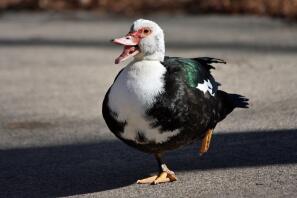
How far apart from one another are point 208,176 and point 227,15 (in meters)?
6.78

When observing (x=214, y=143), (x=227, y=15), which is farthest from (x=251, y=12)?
(x=214, y=143)

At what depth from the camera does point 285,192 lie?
496 centimetres

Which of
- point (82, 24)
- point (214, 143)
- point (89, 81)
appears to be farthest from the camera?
point (82, 24)

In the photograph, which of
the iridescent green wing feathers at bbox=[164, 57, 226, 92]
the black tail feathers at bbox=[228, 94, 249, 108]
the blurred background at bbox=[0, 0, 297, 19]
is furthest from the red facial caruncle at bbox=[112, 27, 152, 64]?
the blurred background at bbox=[0, 0, 297, 19]

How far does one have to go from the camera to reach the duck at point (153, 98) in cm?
496

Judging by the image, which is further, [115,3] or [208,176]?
[115,3]

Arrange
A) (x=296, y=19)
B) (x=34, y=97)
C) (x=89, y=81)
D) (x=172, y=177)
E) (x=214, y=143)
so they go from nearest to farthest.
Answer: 1. (x=172, y=177)
2. (x=214, y=143)
3. (x=34, y=97)
4. (x=89, y=81)
5. (x=296, y=19)

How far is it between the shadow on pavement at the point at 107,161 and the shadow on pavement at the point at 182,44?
3.34 meters

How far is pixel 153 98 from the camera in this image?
495 cm

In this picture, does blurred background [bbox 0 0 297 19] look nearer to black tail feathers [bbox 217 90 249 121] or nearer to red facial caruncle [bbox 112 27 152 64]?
black tail feathers [bbox 217 90 249 121]

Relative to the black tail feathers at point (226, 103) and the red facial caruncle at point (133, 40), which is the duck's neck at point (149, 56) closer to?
the red facial caruncle at point (133, 40)

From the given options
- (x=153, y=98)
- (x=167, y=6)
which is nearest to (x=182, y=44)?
(x=167, y=6)

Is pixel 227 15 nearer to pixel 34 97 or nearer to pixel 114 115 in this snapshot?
pixel 34 97

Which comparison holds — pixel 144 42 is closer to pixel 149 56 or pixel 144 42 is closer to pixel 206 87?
pixel 149 56
